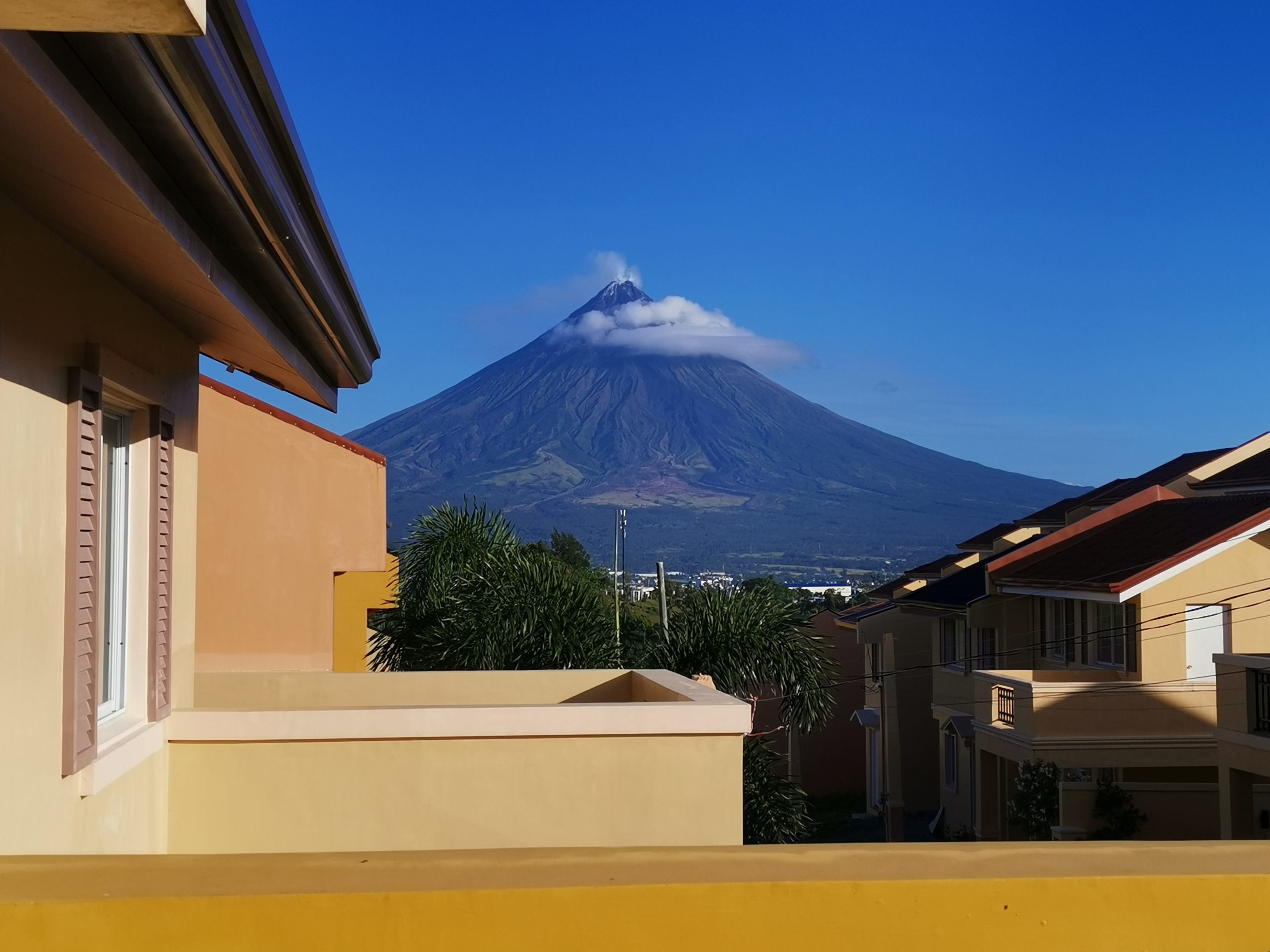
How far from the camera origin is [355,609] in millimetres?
16594

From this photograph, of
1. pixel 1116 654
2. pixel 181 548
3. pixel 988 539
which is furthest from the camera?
pixel 988 539

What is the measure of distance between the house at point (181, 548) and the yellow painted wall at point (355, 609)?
8115 millimetres

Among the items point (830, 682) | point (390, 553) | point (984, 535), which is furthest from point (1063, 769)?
point (984, 535)

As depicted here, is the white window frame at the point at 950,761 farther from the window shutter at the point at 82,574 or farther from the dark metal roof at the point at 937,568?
the window shutter at the point at 82,574

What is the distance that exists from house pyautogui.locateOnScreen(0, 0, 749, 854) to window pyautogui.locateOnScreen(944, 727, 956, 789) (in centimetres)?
2286

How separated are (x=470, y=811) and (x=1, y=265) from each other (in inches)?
123

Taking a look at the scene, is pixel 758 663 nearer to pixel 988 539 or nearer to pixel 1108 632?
pixel 1108 632

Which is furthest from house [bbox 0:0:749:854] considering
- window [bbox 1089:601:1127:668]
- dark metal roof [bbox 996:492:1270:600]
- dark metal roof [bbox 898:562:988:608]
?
dark metal roof [bbox 898:562:988:608]

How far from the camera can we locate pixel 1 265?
11.9ft

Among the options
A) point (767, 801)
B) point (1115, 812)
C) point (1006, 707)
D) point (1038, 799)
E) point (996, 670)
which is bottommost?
point (1115, 812)

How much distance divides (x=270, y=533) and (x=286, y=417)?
128 centimetres

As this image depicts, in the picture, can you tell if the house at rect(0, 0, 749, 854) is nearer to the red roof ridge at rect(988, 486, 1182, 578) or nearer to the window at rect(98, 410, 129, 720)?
the window at rect(98, 410, 129, 720)

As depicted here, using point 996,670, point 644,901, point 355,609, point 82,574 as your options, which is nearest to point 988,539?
point 996,670

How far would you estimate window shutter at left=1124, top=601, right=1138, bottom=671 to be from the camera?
72.7 feet
